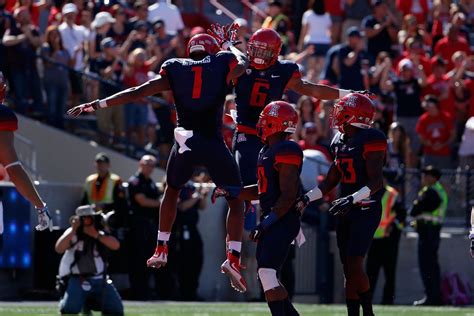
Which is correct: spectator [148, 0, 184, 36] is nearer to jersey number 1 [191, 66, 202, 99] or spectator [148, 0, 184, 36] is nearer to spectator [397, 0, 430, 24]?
spectator [397, 0, 430, 24]

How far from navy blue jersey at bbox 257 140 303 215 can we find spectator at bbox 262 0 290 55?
1164cm

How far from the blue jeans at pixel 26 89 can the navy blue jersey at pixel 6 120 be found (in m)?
8.25

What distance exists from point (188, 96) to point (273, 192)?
56.3 inches

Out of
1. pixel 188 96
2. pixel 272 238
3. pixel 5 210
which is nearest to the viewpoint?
pixel 272 238

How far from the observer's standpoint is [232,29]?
13.8 metres

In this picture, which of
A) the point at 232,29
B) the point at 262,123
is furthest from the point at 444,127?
the point at 262,123

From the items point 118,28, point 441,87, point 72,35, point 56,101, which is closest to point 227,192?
point 56,101

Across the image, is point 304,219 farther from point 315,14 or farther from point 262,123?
point 262,123

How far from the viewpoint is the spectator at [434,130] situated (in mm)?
21641

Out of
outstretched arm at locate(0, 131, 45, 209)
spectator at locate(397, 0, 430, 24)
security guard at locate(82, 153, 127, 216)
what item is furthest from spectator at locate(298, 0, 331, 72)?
outstretched arm at locate(0, 131, 45, 209)

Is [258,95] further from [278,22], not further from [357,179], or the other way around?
[278,22]

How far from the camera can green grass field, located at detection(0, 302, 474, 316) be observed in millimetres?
16547

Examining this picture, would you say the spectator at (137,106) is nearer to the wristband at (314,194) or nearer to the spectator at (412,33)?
the spectator at (412,33)

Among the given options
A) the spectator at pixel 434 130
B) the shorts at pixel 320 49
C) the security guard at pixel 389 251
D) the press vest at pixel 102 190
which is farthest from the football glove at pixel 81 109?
the shorts at pixel 320 49
